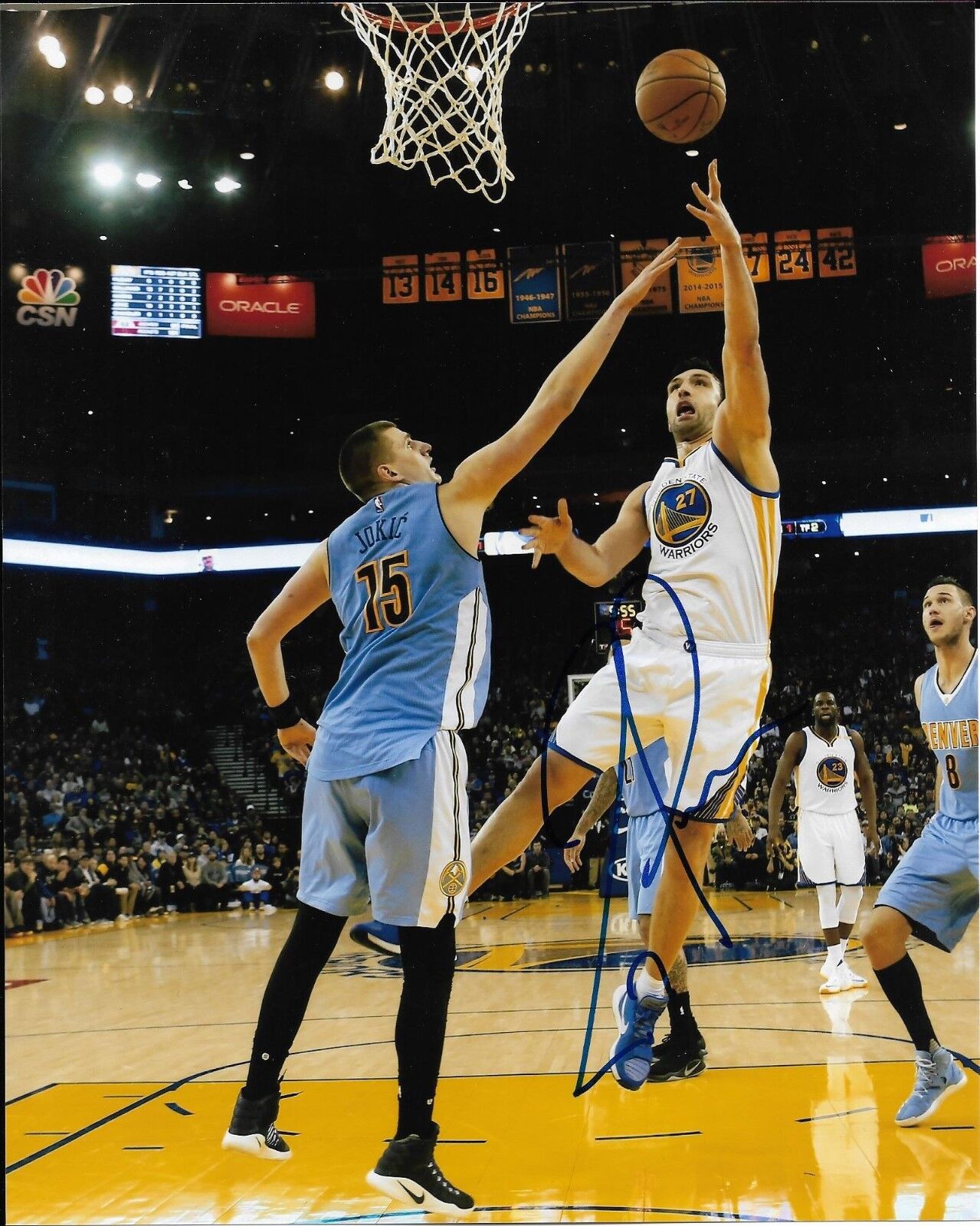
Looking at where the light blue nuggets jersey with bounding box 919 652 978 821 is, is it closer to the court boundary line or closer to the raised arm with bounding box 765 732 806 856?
the raised arm with bounding box 765 732 806 856

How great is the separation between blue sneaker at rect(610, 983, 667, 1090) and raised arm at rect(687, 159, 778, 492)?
6.38 feet

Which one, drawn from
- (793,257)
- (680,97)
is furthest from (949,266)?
(680,97)

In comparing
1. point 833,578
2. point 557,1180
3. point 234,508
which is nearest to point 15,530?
point 234,508

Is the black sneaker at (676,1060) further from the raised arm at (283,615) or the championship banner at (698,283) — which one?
the championship banner at (698,283)

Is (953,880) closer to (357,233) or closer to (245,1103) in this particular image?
(245,1103)

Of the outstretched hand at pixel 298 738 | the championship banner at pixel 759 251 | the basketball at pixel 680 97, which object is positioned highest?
the basketball at pixel 680 97

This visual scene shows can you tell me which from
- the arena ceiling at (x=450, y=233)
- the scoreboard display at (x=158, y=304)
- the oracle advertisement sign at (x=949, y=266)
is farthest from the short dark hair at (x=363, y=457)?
the oracle advertisement sign at (x=949, y=266)

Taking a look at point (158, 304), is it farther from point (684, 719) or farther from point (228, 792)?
point (684, 719)

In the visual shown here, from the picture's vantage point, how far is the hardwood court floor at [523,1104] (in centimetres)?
359

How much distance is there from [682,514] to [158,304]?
3.36m

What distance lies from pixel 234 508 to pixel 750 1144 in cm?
396

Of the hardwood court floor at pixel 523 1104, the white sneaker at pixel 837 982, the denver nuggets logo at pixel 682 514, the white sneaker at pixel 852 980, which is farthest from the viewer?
the white sneaker at pixel 852 980

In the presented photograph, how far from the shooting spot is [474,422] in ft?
17.1

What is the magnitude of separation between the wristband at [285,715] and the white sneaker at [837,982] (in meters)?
4.08
